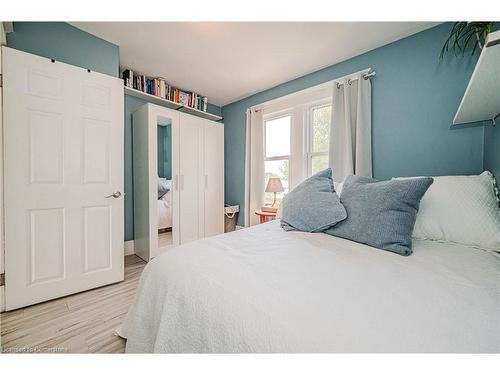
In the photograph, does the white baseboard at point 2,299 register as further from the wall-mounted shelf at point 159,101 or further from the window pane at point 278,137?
the window pane at point 278,137

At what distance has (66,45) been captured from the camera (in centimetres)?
185

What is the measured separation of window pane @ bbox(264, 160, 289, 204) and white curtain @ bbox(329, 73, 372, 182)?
0.84 m

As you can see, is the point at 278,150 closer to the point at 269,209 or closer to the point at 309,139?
the point at 309,139

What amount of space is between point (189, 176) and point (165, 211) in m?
0.59

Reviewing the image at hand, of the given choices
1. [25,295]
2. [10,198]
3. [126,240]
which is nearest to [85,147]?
[10,198]

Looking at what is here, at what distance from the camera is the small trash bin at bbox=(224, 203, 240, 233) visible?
11.5ft

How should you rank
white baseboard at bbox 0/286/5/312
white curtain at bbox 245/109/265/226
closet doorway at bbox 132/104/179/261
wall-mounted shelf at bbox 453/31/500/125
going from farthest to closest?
white curtain at bbox 245/109/265/226 → closet doorway at bbox 132/104/179/261 → white baseboard at bbox 0/286/5/312 → wall-mounted shelf at bbox 453/31/500/125

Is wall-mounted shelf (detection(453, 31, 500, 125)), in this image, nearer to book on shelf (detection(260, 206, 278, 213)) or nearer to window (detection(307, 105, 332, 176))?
window (detection(307, 105, 332, 176))

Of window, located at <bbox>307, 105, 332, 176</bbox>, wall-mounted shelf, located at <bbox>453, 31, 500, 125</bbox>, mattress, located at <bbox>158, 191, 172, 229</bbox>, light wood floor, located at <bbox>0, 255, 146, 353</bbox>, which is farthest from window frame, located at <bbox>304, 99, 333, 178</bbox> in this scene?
light wood floor, located at <bbox>0, 255, 146, 353</bbox>

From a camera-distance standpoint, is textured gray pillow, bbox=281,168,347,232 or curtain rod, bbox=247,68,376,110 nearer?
textured gray pillow, bbox=281,168,347,232

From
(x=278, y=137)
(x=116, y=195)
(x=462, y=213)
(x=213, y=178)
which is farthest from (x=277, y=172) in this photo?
(x=462, y=213)

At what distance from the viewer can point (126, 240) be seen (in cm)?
274

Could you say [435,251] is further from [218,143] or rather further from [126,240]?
[126,240]
